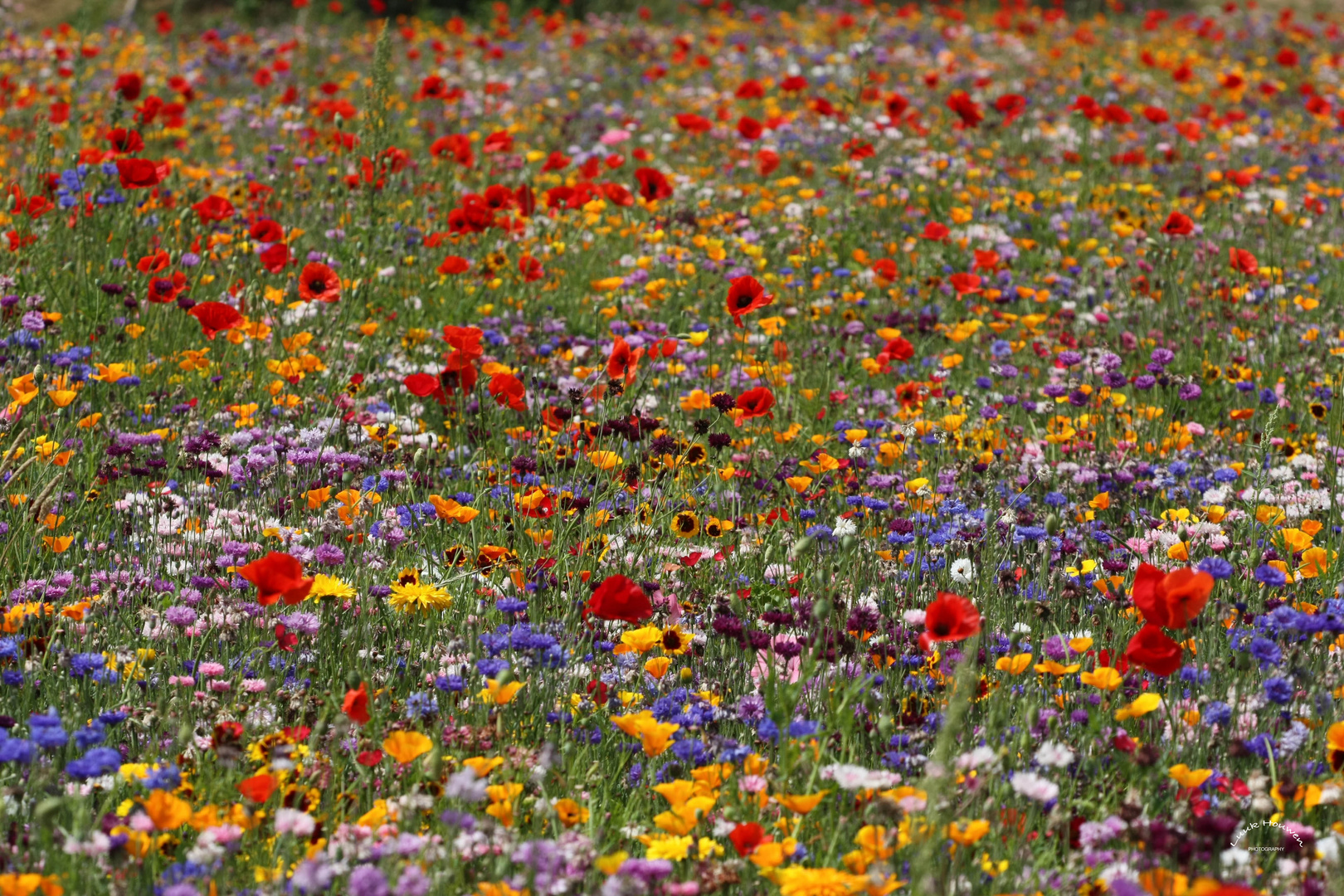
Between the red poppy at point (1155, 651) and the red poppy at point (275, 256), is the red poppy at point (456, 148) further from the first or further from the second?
the red poppy at point (1155, 651)

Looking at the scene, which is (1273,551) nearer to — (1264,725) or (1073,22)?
(1264,725)

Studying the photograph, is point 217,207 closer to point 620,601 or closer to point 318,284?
point 318,284

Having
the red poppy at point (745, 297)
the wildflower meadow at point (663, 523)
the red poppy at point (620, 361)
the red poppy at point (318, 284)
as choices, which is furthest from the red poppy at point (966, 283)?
the red poppy at point (318, 284)

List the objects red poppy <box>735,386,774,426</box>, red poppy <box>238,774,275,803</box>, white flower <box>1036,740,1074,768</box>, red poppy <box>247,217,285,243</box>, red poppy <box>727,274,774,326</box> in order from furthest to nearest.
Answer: red poppy <box>247,217,285,243</box>
red poppy <box>727,274,774,326</box>
red poppy <box>735,386,774,426</box>
white flower <box>1036,740,1074,768</box>
red poppy <box>238,774,275,803</box>

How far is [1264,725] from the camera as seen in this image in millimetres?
2533

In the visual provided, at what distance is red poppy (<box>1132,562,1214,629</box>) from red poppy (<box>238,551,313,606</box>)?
1.62m

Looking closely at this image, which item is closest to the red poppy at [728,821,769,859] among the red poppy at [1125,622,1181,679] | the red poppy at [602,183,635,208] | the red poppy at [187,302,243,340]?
the red poppy at [1125,622,1181,679]

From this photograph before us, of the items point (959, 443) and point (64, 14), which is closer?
point (959, 443)

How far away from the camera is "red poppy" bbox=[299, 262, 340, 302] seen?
4.23 meters

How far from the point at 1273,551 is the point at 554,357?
2.81 m

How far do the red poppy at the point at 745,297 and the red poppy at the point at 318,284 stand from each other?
4.70ft

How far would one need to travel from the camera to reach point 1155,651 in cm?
226

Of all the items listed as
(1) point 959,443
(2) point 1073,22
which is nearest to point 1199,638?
(1) point 959,443

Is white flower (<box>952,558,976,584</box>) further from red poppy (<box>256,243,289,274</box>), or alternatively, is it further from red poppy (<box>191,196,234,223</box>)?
red poppy (<box>191,196,234,223</box>)
